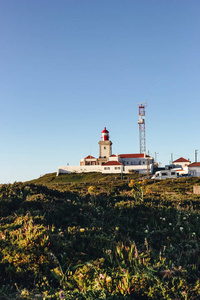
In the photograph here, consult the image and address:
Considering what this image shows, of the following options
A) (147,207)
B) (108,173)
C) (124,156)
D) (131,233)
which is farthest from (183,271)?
(124,156)

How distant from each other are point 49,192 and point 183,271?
9.21 metres

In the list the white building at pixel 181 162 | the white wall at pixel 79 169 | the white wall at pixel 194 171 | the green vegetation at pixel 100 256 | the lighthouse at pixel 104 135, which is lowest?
the green vegetation at pixel 100 256

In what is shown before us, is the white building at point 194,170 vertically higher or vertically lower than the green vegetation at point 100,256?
higher

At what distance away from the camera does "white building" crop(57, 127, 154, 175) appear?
75.8 meters

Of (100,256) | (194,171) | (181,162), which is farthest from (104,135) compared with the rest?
(100,256)

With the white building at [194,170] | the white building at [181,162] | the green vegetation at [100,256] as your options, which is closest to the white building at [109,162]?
the white building at [181,162]

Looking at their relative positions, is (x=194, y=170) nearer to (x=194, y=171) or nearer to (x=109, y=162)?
(x=194, y=171)

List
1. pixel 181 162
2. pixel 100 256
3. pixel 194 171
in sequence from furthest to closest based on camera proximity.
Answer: pixel 181 162 → pixel 194 171 → pixel 100 256

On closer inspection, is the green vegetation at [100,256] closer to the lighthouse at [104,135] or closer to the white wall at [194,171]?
the white wall at [194,171]

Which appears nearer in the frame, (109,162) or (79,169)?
(109,162)

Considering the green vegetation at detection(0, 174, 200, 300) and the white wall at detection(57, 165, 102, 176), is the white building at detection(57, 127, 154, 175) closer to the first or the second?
the white wall at detection(57, 165, 102, 176)

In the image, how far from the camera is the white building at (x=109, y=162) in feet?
249

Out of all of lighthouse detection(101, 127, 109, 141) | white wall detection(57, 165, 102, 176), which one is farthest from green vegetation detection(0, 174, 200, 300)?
lighthouse detection(101, 127, 109, 141)

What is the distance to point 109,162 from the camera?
77188mm
